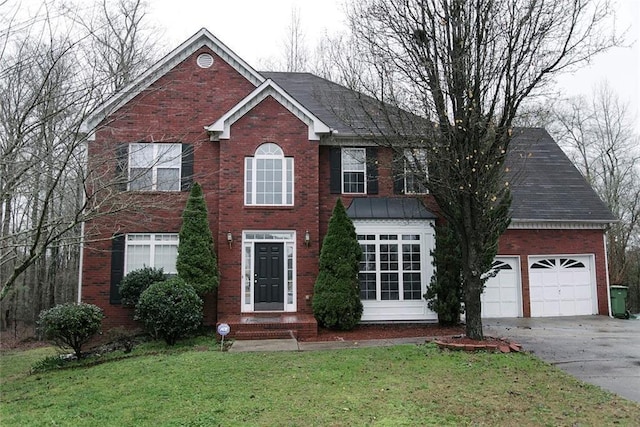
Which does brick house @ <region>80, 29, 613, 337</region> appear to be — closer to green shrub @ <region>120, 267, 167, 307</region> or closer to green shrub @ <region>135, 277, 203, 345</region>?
green shrub @ <region>120, 267, 167, 307</region>

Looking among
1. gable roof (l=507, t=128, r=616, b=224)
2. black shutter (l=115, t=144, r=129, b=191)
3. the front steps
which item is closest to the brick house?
the front steps

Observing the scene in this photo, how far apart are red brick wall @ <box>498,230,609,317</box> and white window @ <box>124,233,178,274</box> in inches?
409

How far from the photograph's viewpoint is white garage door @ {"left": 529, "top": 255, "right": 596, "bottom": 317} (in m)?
16.0

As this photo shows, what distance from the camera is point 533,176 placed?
1786 centimetres

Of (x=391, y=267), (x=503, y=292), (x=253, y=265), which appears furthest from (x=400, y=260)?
(x=253, y=265)

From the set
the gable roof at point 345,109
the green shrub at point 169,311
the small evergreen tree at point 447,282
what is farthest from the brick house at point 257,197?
the green shrub at point 169,311

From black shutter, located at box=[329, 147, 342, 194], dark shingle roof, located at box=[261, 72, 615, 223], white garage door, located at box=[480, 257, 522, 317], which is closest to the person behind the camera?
black shutter, located at box=[329, 147, 342, 194]

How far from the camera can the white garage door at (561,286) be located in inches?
632

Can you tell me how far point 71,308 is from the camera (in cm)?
1131

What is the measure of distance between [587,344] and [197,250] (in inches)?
386

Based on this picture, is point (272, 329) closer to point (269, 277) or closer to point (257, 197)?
point (269, 277)

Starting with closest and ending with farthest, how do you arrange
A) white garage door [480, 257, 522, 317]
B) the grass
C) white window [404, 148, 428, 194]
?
the grass, white window [404, 148, 428, 194], white garage door [480, 257, 522, 317]

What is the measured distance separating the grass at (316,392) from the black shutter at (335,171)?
5.83 metres

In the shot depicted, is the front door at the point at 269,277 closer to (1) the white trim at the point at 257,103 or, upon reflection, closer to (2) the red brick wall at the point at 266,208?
(2) the red brick wall at the point at 266,208
